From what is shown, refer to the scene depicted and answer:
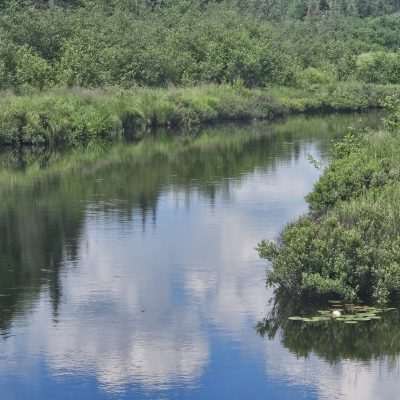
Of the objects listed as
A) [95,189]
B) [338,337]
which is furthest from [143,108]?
[338,337]

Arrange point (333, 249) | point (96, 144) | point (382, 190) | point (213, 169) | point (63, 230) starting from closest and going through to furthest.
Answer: point (333, 249), point (382, 190), point (63, 230), point (213, 169), point (96, 144)

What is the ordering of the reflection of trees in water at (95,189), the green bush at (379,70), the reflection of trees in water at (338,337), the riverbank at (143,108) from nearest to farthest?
the reflection of trees in water at (338,337) → the reflection of trees in water at (95,189) → the riverbank at (143,108) → the green bush at (379,70)

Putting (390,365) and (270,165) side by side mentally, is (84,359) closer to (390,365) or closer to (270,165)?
(390,365)

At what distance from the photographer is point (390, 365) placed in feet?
→ 74.3

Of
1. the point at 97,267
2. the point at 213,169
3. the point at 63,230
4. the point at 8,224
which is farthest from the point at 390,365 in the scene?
the point at 213,169

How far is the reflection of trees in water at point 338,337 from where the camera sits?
923 inches

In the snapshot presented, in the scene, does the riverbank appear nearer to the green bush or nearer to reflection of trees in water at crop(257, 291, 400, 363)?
the green bush

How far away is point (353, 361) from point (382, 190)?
273 inches

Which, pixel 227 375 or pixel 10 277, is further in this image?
pixel 10 277

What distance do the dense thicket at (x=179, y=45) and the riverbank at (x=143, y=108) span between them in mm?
2532

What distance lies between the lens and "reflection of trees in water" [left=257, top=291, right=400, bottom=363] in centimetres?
2344

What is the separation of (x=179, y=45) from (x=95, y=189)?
133 feet

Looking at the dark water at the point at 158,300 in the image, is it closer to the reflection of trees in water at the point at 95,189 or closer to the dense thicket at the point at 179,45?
the reflection of trees in water at the point at 95,189

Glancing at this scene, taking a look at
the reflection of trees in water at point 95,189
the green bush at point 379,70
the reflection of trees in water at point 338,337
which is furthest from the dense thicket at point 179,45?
the reflection of trees in water at point 338,337
